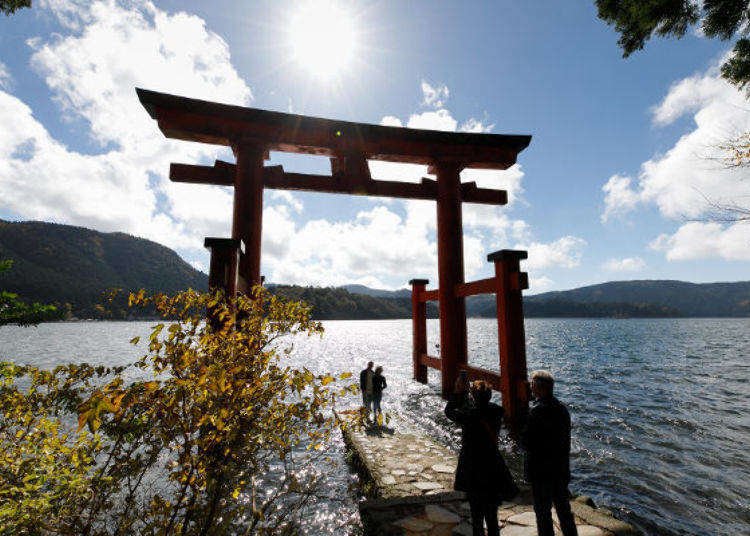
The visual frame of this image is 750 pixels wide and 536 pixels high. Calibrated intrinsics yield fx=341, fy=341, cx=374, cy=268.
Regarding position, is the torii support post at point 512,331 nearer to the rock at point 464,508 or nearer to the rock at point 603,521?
the rock at point 603,521

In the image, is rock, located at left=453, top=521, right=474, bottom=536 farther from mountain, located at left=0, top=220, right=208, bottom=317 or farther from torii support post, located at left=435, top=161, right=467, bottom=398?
mountain, located at left=0, top=220, right=208, bottom=317

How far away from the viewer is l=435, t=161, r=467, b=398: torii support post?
25.8 feet

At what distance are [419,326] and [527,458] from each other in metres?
8.89

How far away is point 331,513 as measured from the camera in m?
5.84

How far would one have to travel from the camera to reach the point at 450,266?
807 cm

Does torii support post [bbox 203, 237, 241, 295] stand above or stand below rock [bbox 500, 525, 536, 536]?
above

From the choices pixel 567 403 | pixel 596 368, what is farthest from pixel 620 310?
pixel 567 403

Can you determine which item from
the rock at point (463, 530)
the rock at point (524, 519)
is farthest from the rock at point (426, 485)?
the rock at point (524, 519)

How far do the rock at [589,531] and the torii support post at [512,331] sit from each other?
109 inches

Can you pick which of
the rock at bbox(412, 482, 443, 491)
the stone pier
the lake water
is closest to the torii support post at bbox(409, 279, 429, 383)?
the lake water

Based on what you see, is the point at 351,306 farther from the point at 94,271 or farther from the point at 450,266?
the point at 450,266

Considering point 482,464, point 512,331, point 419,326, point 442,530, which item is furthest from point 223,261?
point 419,326

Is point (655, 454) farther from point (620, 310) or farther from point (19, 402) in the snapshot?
point (620, 310)

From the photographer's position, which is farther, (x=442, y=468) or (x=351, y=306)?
(x=351, y=306)
